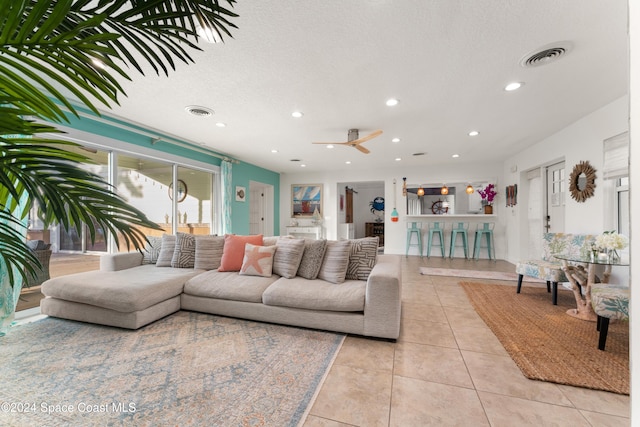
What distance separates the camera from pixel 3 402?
153cm

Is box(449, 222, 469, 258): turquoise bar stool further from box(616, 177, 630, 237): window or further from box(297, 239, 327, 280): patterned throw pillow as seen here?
box(297, 239, 327, 280): patterned throw pillow

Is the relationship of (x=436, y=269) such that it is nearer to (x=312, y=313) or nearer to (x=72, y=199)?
(x=312, y=313)

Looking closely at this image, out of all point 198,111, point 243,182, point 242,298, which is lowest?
point 242,298

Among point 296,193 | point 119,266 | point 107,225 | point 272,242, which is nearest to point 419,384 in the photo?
point 107,225

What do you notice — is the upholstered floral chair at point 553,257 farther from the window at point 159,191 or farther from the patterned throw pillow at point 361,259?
the window at point 159,191

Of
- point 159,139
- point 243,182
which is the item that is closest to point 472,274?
point 243,182

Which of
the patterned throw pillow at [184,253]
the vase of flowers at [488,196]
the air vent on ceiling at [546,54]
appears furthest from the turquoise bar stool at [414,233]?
the patterned throw pillow at [184,253]

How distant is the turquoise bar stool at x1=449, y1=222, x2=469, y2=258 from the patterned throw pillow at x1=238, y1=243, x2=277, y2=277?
17.2 feet

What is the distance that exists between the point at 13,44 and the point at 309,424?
5.85 ft

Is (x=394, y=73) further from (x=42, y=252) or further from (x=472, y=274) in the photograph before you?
(x=42, y=252)

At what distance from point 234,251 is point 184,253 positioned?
767 millimetres

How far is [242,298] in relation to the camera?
2.61 m

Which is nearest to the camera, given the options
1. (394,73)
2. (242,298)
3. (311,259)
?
(394,73)

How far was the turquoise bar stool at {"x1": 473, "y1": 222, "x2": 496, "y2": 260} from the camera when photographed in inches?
248
